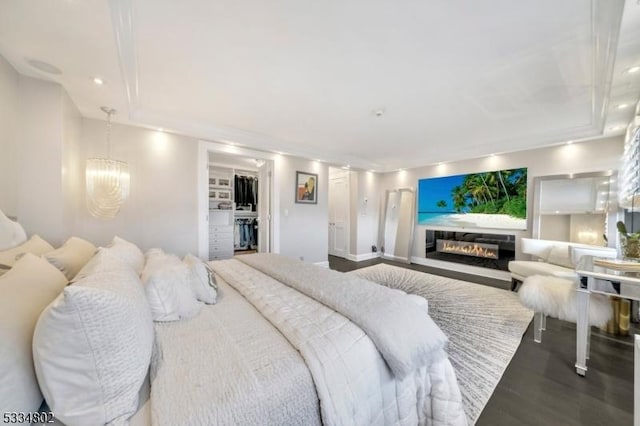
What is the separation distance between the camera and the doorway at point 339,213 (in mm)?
6254

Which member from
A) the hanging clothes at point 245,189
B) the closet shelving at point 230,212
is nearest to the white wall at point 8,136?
the closet shelving at point 230,212

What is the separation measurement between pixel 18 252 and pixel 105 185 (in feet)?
4.29

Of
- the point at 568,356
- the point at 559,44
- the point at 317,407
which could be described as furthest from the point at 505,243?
the point at 317,407

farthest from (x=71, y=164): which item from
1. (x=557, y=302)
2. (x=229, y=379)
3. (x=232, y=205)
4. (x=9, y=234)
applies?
(x=557, y=302)

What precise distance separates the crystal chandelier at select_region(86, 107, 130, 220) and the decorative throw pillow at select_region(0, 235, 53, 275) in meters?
1.00

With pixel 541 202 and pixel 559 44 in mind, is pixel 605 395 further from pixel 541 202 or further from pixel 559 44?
pixel 541 202

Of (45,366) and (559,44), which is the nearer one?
(45,366)

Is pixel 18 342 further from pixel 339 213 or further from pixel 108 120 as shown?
pixel 339 213

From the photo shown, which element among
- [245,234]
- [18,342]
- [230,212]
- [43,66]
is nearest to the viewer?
[18,342]

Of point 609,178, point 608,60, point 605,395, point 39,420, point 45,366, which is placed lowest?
point 605,395

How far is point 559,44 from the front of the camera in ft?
5.84

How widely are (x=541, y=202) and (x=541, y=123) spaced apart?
132cm

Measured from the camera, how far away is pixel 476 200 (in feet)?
15.1

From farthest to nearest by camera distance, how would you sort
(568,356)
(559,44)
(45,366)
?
(568,356) < (559,44) < (45,366)
